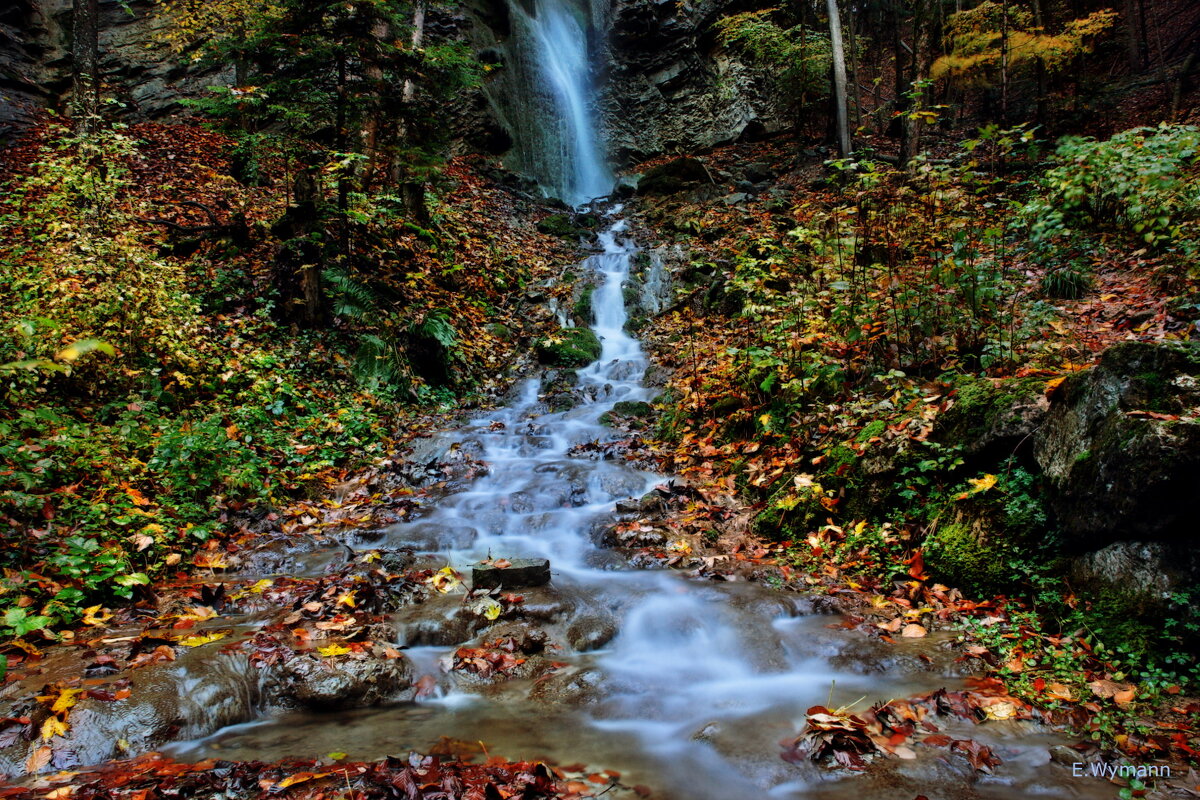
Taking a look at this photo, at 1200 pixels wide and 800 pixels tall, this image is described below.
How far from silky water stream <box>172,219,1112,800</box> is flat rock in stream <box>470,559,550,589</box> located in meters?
0.15

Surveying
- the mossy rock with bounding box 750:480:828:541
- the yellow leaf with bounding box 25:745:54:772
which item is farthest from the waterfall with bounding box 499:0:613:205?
the yellow leaf with bounding box 25:745:54:772

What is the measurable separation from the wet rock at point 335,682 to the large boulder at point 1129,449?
170 inches

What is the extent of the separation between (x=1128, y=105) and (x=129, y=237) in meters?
25.8

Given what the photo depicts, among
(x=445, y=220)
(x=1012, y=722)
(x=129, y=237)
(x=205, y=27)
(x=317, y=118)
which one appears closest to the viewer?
(x=1012, y=722)

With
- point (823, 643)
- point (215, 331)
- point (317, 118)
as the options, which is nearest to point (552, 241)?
point (317, 118)

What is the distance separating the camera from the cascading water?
9.05 feet

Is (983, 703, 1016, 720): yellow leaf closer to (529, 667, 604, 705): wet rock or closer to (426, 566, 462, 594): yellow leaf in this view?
(529, 667, 604, 705): wet rock

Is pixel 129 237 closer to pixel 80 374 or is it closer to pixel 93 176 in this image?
pixel 93 176

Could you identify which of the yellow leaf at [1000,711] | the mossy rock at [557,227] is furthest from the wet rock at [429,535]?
the mossy rock at [557,227]

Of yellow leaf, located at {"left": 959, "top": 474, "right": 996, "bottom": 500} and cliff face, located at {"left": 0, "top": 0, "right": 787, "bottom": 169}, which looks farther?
cliff face, located at {"left": 0, "top": 0, "right": 787, "bottom": 169}

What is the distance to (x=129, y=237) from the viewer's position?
690 centimetres

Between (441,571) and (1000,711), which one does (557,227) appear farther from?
(1000,711)

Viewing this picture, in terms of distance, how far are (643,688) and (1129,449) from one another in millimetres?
3199

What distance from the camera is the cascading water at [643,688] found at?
2757mm
